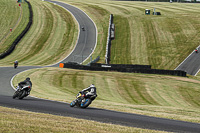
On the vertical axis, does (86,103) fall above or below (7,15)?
above

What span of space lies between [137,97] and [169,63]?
29763 mm

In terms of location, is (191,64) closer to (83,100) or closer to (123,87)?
(123,87)

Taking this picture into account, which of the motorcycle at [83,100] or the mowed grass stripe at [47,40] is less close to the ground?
the motorcycle at [83,100]

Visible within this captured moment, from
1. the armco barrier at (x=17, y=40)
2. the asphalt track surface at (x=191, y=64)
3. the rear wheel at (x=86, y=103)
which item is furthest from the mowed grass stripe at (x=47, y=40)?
the rear wheel at (x=86, y=103)

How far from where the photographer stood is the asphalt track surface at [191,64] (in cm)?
5289

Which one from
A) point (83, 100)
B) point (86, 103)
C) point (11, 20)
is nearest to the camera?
point (86, 103)

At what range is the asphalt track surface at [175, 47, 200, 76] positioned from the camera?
52.9m

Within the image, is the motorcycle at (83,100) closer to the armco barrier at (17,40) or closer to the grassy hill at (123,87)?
the grassy hill at (123,87)

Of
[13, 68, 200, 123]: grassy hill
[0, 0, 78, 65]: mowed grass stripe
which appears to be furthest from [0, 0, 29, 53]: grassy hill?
[13, 68, 200, 123]: grassy hill

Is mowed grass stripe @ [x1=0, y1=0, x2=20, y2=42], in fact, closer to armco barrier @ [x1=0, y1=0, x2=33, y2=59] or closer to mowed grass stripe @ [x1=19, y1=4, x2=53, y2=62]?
armco barrier @ [x1=0, y1=0, x2=33, y2=59]

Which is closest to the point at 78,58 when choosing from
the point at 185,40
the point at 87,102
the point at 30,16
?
the point at 185,40

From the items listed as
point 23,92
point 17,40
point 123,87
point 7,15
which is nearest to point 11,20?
point 7,15

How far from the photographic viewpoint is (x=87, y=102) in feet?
56.9

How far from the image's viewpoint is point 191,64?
185 feet
